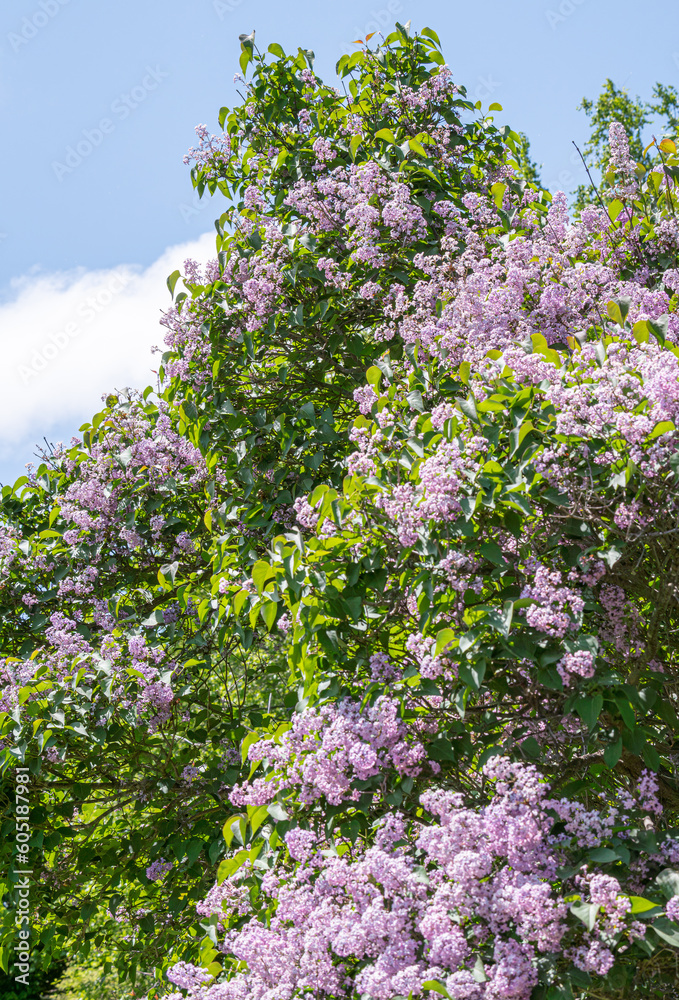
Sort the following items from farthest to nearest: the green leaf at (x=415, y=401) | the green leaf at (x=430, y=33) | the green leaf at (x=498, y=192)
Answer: the green leaf at (x=430, y=33) < the green leaf at (x=498, y=192) < the green leaf at (x=415, y=401)

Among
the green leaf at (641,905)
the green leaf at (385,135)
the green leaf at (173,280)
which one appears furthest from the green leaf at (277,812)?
the green leaf at (385,135)

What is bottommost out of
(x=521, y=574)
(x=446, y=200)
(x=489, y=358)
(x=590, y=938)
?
(x=590, y=938)

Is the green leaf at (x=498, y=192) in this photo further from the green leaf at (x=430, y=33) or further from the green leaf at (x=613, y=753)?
the green leaf at (x=613, y=753)


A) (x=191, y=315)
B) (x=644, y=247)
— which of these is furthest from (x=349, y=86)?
(x=644, y=247)

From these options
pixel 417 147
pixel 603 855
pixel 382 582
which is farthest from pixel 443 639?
pixel 417 147

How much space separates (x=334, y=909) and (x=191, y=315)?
11.4ft

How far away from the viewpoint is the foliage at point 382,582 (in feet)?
8.27

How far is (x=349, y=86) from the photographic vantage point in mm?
5160

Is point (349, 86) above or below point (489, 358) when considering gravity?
above

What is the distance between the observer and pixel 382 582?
3035 millimetres

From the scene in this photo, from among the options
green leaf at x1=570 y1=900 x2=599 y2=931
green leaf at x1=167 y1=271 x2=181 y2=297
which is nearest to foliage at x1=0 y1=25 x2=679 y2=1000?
green leaf at x1=570 y1=900 x2=599 y2=931

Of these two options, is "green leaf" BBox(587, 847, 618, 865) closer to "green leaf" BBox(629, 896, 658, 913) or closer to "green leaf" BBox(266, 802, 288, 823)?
"green leaf" BBox(629, 896, 658, 913)

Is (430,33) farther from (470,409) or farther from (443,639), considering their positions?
(443,639)

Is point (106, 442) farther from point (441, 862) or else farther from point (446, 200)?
point (441, 862)
